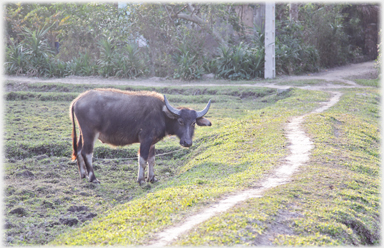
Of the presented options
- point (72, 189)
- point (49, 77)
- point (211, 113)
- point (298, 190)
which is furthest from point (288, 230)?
point (49, 77)

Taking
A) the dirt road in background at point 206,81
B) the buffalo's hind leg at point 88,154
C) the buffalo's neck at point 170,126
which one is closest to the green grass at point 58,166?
the buffalo's hind leg at point 88,154

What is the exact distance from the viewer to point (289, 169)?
6152 mm

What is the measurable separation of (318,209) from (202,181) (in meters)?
1.82

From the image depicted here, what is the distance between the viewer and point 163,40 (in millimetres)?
21625

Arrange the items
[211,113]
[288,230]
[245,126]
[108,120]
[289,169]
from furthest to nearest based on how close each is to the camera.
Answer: [211,113], [245,126], [108,120], [289,169], [288,230]

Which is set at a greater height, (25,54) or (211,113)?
(25,54)

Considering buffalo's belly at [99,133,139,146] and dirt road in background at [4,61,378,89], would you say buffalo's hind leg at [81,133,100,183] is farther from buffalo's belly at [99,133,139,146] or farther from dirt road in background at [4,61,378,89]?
dirt road in background at [4,61,378,89]

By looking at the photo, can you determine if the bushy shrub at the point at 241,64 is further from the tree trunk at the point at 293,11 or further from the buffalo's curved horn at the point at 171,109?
the buffalo's curved horn at the point at 171,109

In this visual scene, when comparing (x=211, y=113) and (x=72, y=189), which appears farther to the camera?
(x=211, y=113)

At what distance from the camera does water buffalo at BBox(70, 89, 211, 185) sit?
696 centimetres

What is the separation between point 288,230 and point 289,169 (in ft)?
6.79

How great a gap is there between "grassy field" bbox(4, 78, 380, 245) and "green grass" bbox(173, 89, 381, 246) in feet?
0.05

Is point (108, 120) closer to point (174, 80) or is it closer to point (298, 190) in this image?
point (298, 190)

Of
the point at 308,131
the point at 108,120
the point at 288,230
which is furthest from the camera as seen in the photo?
the point at 308,131
